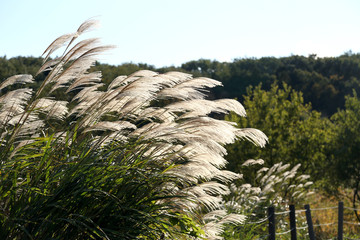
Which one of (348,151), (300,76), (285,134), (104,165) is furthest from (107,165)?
(300,76)

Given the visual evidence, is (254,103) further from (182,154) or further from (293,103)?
(182,154)

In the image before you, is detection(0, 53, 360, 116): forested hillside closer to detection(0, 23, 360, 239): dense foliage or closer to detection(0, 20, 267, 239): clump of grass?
detection(0, 23, 360, 239): dense foliage

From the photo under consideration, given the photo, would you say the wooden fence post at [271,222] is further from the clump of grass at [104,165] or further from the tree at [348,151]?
the tree at [348,151]

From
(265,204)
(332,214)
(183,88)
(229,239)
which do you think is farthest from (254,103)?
(183,88)

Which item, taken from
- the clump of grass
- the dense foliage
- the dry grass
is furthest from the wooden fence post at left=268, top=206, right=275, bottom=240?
the dry grass

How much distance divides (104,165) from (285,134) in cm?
1344

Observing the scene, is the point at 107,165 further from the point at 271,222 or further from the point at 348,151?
the point at 348,151

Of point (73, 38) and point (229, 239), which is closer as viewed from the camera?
point (73, 38)

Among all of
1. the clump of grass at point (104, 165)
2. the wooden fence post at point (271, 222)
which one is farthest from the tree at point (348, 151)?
the clump of grass at point (104, 165)

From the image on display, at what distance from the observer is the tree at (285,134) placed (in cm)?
1570

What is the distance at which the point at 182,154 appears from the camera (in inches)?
149

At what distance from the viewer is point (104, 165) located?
3.31m

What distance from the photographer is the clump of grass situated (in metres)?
3.09

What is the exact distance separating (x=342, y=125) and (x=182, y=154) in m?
13.7
